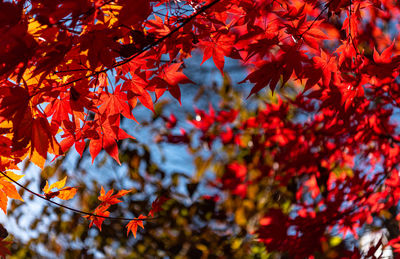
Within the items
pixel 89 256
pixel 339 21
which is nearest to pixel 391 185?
pixel 339 21

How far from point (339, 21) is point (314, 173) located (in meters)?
1.62

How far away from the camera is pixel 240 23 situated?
3.49 feet

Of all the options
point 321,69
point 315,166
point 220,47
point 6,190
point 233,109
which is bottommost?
point 315,166

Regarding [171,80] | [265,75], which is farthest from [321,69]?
[171,80]

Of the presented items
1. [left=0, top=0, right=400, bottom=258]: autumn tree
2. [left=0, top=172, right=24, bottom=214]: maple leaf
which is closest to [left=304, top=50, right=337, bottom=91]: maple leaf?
[left=0, top=0, right=400, bottom=258]: autumn tree

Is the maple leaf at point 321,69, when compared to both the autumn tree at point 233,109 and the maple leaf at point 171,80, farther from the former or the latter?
the maple leaf at point 171,80

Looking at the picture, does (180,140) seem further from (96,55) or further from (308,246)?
(96,55)

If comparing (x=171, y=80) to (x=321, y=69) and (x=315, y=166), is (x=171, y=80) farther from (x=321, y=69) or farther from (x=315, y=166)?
(x=315, y=166)

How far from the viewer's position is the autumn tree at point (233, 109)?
84 centimetres

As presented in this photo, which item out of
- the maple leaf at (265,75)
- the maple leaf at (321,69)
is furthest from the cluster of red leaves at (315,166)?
the maple leaf at (265,75)

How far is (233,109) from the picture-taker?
367 cm

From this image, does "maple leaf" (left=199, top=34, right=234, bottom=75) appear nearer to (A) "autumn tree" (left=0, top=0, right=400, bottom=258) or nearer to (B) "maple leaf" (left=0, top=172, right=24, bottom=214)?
(A) "autumn tree" (left=0, top=0, right=400, bottom=258)

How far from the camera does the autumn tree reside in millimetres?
841

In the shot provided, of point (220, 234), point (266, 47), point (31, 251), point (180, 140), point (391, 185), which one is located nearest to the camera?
point (266, 47)
